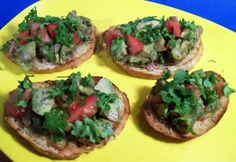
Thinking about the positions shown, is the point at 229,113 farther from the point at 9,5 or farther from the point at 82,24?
the point at 9,5

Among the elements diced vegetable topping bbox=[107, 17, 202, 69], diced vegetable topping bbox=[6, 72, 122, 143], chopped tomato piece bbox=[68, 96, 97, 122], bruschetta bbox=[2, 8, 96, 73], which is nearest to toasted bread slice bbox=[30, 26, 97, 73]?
bruschetta bbox=[2, 8, 96, 73]

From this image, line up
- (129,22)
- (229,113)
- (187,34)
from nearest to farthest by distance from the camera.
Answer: (229,113) < (187,34) < (129,22)

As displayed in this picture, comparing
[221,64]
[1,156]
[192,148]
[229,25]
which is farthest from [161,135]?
[229,25]

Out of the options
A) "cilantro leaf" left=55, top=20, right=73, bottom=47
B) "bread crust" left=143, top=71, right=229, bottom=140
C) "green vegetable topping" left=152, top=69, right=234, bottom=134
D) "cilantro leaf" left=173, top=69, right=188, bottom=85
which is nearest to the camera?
"green vegetable topping" left=152, top=69, right=234, bottom=134

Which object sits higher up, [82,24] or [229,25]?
[82,24]

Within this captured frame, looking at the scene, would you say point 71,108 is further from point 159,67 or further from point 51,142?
point 159,67

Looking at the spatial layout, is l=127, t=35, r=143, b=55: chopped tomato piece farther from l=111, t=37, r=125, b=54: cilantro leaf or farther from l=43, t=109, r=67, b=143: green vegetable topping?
l=43, t=109, r=67, b=143: green vegetable topping

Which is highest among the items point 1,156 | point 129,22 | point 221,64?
point 129,22

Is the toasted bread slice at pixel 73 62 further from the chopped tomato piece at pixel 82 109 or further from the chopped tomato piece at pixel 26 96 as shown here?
the chopped tomato piece at pixel 82 109
